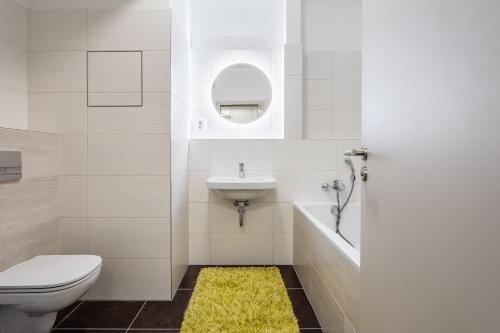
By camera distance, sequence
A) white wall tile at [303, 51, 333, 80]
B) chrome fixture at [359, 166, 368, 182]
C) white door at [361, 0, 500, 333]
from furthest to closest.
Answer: white wall tile at [303, 51, 333, 80], chrome fixture at [359, 166, 368, 182], white door at [361, 0, 500, 333]

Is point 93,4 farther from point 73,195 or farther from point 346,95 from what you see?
point 346,95

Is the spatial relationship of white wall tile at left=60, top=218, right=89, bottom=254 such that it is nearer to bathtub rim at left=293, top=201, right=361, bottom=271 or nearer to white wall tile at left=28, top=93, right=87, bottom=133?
white wall tile at left=28, top=93, right=87, bottom=133

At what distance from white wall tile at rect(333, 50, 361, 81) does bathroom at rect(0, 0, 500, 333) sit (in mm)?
13

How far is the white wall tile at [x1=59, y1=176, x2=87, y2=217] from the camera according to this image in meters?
1.92

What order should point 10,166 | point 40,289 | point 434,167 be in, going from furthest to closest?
point 10,166
point 40,289
point 434,167

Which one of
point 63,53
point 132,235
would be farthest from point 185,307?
point 63,53

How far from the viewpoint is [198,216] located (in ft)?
8.25

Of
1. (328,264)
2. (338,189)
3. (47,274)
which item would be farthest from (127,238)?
(338,189)

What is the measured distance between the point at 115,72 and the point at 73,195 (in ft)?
2.95

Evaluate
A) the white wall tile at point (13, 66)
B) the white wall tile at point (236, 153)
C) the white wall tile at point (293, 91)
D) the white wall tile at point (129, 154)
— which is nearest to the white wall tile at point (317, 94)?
the white wall tile at point (293, 91)

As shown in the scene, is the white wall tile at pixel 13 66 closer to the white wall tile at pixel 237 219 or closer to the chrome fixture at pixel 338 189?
the white wall tile at pixel 237 219

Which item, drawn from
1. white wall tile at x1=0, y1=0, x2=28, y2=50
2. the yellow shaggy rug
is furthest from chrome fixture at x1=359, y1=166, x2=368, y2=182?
white wall tile at x1=0, y1=0, x2=28, y2=50

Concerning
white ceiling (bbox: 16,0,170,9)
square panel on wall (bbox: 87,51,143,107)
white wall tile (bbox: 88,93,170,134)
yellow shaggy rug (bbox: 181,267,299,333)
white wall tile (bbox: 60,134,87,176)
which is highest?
white ceiling (bbox: 16,0,170,9)

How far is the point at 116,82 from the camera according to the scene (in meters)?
1.90
